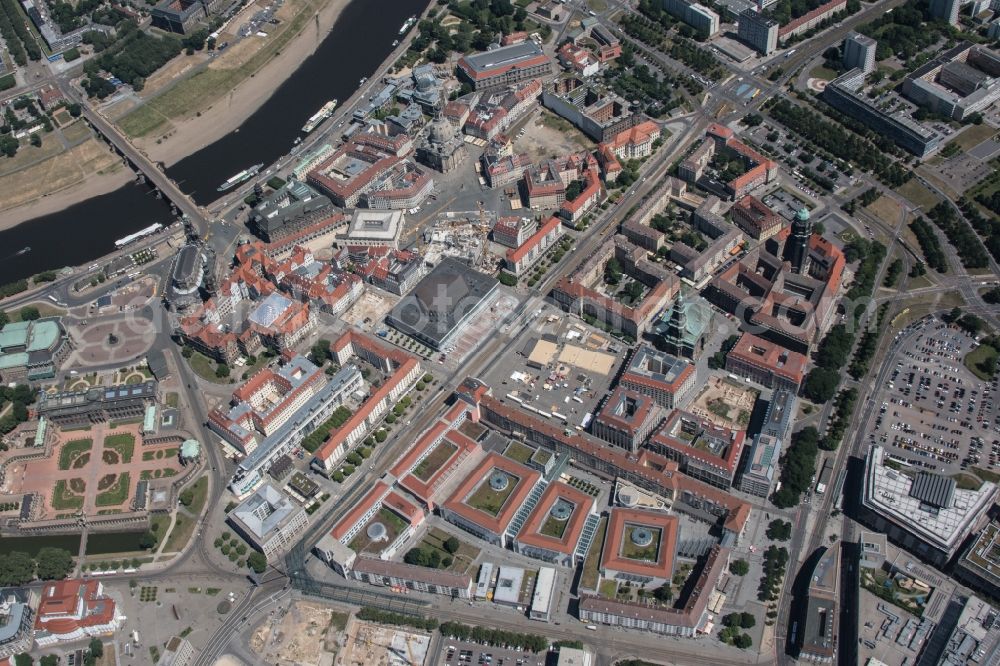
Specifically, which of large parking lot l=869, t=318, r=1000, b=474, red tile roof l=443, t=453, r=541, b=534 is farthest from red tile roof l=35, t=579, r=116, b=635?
large parking lot l=869, t=318, r=1000, b=474

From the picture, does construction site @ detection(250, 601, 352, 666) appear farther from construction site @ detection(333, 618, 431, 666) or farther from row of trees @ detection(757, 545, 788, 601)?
row of trees @ detection(757, 545, 788, 601)

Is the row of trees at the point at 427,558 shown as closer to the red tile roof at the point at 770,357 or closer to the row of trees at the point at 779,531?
the row of trees at the point at 779,531

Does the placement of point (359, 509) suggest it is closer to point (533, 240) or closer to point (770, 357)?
point (533, 240)

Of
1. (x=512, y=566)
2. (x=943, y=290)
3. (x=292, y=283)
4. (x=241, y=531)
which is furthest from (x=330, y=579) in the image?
(x=943, y=290)

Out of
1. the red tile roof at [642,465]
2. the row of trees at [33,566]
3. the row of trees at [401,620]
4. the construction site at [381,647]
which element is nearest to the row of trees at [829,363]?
the red tile roof at [642,465]

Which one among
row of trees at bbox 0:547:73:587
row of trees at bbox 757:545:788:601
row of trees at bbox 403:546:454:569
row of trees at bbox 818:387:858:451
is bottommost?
row of trees at bbox 757:545:788:601

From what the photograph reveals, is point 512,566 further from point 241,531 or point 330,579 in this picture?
point 241,531
